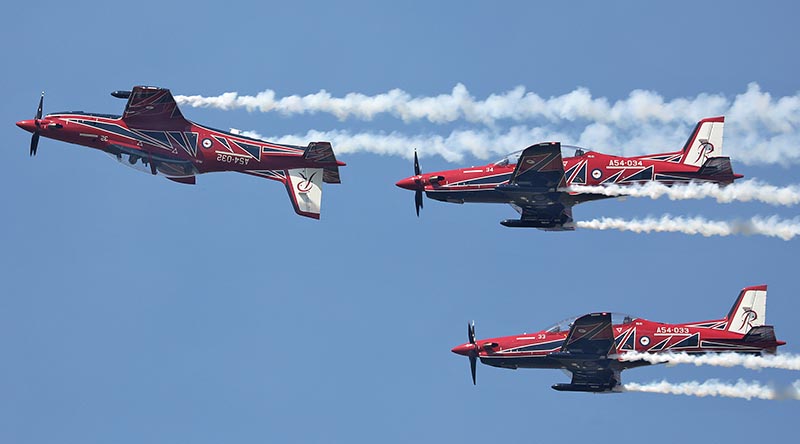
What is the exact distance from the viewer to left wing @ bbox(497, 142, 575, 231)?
55062mm

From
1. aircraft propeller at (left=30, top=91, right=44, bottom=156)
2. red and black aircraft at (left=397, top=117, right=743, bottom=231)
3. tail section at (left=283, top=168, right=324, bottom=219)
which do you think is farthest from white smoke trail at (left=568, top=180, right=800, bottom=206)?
aircraft propeller at (left=30, top=91, right=44, bottom=156)

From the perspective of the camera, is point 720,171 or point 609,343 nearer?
point 609,343

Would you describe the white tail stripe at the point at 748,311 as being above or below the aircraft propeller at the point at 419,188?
below

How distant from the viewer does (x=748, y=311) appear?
56.5 metres

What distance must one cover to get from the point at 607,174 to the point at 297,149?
520 inches

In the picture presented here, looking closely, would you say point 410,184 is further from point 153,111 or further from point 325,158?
point 153,111

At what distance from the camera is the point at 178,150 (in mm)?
59531

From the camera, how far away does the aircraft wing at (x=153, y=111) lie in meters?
59.3

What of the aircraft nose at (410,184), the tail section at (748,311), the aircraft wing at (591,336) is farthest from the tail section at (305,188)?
the tail section at (748,311)

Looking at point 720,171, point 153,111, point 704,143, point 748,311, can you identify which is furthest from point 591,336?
point 153,111

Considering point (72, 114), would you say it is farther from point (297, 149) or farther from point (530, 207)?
point (530, 207)

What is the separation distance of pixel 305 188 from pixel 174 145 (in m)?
5.90

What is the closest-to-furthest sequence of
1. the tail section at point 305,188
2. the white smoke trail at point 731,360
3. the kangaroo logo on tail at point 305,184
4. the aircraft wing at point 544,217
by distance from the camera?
the white smoke trail at point 731,360 → the aircraft wing at point 544,217 → the tail section at point 305,188 → the kangaroo logo on tail at point 305,184

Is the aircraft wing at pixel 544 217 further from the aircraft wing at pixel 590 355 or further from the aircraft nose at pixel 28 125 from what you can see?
the aircraft nose at pixel 28 125
